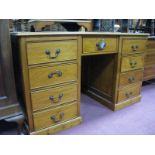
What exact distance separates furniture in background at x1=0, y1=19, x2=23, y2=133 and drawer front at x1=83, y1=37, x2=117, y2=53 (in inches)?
21.4

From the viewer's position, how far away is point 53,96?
3.64 feet

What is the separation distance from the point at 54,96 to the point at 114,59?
69 centimetres

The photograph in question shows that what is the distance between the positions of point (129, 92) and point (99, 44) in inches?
28.0

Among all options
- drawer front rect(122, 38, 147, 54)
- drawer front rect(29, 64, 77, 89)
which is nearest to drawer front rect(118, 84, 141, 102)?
drawer front rect(122, 38, 147, 54)

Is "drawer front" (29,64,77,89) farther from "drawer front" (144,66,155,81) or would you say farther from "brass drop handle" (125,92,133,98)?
"drawer front" (144,66,155,81)

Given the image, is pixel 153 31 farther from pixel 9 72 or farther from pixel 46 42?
pixel 9 72

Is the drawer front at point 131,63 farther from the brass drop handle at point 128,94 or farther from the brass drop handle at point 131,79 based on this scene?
the brass drop handle at point 128,94

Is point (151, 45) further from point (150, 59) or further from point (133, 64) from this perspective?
point (133, 64)

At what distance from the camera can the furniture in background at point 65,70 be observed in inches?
37.7

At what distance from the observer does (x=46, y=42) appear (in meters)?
0.96

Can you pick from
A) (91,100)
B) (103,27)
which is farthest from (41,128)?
(103,27)

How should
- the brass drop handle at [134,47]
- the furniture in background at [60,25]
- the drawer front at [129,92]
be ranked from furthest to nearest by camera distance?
the drawer front at [129,92] < the brass drop handle at [134,47] < the furniture in background at [60,25]

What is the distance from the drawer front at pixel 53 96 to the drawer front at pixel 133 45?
615 mm

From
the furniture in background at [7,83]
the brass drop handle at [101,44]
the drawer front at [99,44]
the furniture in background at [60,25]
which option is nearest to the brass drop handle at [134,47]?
the drawer front at [99,44]
